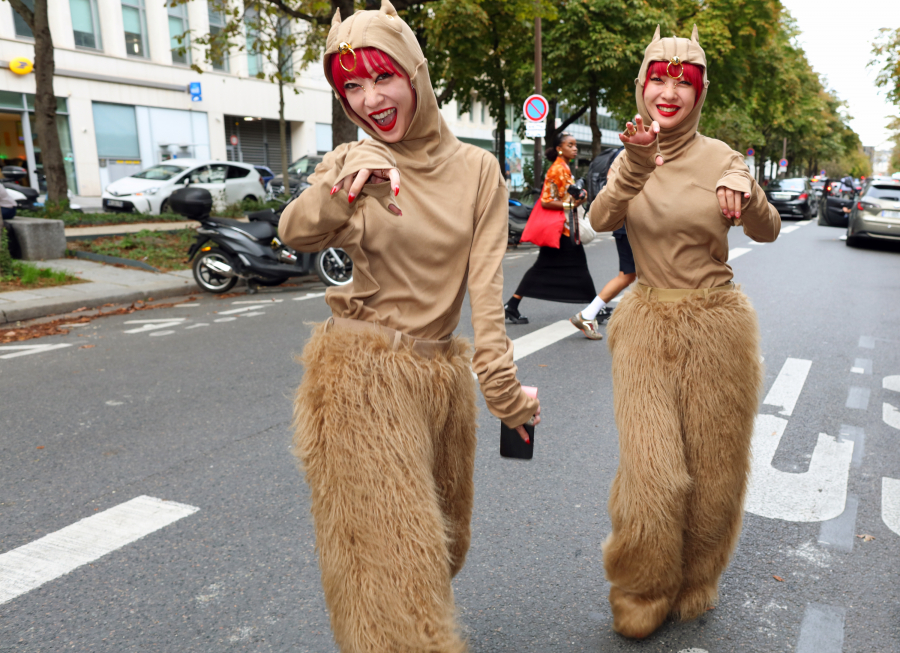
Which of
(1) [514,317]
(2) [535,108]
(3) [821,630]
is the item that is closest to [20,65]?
(2) [535,108]

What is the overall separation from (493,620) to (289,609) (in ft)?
2.37

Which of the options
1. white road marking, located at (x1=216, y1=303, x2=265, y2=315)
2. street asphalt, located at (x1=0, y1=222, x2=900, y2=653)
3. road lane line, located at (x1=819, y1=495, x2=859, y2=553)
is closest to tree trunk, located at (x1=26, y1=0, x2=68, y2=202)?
white road marking, located at (x1=216, y1=303, x2=265, y2=315)

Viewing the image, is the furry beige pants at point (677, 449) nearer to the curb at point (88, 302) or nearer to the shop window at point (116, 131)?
→ the curb at point (88, 302)

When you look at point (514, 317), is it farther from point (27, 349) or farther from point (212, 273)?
point (27, 349)

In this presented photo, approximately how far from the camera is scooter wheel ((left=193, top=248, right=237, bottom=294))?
386 inches

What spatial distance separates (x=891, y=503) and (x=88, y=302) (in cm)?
841

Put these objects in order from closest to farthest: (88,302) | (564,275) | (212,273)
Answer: (564,275) < (88,302) < (212,273)

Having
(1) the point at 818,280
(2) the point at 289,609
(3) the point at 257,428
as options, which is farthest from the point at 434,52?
(2) the point at 289,609

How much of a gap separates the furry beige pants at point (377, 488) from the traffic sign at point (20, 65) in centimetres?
2580

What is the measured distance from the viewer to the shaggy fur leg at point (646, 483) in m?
2.41

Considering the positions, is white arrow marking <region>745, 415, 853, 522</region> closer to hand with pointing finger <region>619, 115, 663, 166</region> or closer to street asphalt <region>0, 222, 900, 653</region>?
street asphalt <region>0, 222, 900, 653</region>

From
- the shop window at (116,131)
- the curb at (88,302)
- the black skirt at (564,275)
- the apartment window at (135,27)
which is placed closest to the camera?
the black skirt at (564,275)

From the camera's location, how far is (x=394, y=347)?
1953mm

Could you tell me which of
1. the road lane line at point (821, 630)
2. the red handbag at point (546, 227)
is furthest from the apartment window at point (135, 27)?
the road lane line at point (821, 630)
